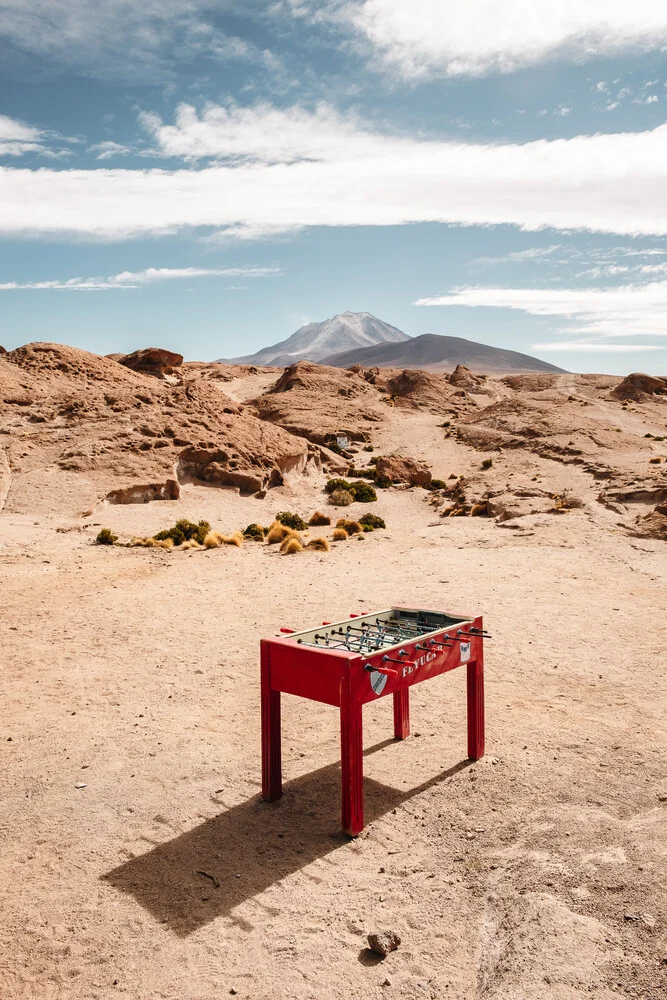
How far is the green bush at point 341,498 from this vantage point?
91.4ft

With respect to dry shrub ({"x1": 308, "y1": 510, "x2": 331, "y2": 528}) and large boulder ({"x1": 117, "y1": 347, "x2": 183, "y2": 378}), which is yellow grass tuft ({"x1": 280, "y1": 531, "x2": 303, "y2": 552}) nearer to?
dry shrub ({"x1": 308, "y1": 510, "x2": 331, "y2": 528})

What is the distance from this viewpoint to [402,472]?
34531 mm

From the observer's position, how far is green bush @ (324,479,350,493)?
29969 mm

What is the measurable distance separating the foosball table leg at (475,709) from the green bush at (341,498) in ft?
67.8

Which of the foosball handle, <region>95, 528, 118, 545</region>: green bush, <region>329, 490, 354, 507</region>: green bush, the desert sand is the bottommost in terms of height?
the desert sand

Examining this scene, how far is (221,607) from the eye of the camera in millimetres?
13070

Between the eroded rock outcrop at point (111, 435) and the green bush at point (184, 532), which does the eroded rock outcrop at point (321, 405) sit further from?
the green bush at point (184, 532)

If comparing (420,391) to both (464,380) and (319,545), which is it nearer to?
(464,380)

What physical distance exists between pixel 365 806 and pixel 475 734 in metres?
1.40

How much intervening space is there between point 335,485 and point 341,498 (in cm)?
245

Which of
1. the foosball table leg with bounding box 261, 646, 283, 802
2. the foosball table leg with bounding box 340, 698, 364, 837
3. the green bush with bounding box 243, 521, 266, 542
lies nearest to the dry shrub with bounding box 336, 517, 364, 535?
the green bush with bounding box 243, 521, 266, 542

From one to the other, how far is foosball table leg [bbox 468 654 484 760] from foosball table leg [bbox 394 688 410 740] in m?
0.81

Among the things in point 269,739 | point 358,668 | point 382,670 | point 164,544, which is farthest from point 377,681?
point 164,544

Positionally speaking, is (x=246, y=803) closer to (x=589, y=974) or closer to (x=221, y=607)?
(x=589, y=974)
